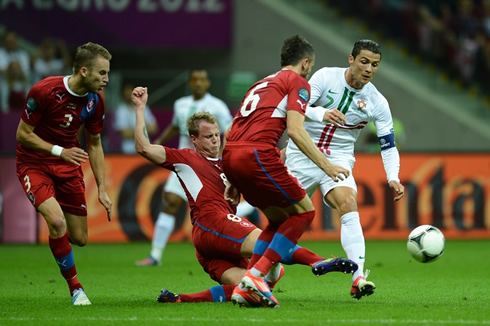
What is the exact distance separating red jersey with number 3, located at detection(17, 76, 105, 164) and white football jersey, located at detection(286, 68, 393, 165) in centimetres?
192

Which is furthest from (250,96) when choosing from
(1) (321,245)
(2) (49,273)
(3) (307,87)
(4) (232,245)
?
(1) (321,245)

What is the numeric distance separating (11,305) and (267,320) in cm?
233

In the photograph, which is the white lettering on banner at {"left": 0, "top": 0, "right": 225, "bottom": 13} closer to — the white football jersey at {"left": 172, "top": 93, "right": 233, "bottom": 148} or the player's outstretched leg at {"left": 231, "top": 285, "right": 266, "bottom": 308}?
the white football jersey at {"left": 172, "top": 93, "right": 233, "bottom": 148}

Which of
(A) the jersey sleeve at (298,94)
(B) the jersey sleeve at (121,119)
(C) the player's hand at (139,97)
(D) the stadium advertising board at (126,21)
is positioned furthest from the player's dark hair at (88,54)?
(D) the stadium advertising board at (126,21)

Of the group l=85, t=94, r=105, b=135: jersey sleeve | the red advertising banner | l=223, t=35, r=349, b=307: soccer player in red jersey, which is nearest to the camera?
l=223, t=35, r=349, b=307: soccer player in red jersey

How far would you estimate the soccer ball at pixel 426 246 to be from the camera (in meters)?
7.84

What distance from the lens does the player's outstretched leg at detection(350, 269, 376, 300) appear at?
726 cm

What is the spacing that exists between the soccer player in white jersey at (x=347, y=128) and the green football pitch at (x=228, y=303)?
0.86m

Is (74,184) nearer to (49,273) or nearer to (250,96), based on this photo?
(250,96)

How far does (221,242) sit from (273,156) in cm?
92

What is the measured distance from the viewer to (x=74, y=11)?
62.7 ft

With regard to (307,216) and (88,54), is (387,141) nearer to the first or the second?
(307,216)

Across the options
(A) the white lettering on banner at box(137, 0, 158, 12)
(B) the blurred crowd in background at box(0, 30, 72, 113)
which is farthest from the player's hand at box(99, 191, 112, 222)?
(A) the white lettering on banner at box(137, 0, 158, 12)

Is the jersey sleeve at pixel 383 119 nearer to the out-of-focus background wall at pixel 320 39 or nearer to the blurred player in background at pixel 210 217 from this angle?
the blurred player in background at pixel 210 217
